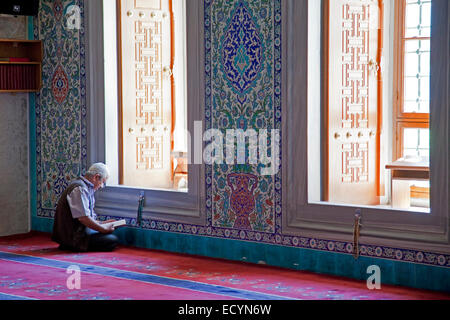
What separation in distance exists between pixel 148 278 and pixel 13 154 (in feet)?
9.93

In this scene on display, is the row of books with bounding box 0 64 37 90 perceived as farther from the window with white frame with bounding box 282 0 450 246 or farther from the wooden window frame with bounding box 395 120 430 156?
the wooden window frame with bounding box 395 120 430 156

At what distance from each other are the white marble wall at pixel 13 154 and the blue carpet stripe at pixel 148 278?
1242 mm

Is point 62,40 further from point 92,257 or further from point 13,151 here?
point 92,257

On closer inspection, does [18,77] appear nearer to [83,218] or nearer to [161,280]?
[83,218]

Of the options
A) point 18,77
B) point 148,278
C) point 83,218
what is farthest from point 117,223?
point 18,77

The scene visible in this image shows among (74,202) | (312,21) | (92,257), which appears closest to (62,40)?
(74,202)

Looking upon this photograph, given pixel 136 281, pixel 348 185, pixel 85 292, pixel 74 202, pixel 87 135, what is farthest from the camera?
pixel 87 135

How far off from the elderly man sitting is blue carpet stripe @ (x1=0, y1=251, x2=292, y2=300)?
399 mm

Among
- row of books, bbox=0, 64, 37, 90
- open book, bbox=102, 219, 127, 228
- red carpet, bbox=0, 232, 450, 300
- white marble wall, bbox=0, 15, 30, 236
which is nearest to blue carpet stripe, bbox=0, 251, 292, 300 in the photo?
red carpet, bbox=0, 232, 450, 300

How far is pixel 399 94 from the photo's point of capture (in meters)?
7.36

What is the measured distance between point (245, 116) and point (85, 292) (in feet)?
6.98

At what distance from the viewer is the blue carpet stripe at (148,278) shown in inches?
230

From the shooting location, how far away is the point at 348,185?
7.01 meters

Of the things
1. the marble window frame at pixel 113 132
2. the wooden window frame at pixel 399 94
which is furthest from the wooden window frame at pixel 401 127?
the marble window frame at pixel 113 132
